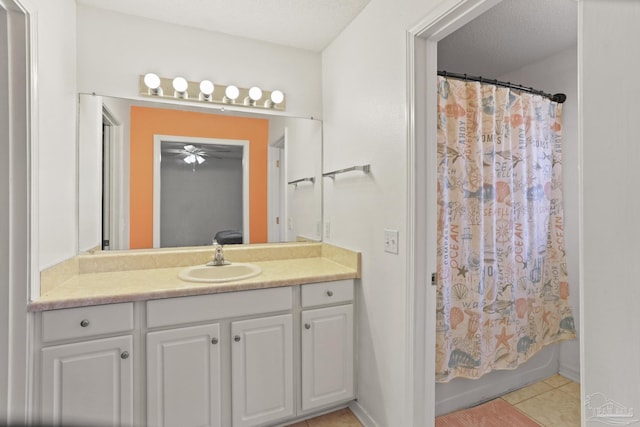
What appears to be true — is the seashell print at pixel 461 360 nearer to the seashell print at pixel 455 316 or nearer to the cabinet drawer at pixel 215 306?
the seashell print at pixel 455 316

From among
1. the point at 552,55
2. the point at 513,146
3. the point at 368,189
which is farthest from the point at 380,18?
the point at 552,55

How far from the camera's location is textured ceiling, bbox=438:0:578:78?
1.78 m

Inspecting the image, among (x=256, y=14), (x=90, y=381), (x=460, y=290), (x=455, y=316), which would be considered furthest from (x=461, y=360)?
(x=256, y=14)

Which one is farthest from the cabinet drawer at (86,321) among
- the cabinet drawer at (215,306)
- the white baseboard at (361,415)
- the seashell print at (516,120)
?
the seashell print at (516,120)

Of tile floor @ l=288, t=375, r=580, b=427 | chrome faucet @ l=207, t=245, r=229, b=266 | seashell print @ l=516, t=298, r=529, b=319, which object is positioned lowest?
tile floor @ l=288, t=375, r=580, b=427

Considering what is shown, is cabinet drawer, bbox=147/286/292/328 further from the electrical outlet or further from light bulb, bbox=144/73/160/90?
light bulb, bbox=144/73/160/90

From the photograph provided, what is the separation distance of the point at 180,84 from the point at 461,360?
235cm

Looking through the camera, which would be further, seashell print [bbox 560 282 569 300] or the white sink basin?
seashell print [bbox 560 282 569 300]

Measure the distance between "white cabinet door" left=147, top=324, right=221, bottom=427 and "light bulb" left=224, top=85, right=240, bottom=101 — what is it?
4.64 ft

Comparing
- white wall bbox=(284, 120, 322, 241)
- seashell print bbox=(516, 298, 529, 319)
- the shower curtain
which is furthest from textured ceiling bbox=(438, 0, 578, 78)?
seashell print bbox=(516, 298, 529, 319)

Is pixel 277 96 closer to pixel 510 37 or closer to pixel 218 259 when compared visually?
pixel 218 259

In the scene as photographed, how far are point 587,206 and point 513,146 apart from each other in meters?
1.47

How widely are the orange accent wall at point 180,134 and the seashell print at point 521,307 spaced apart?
1730mm

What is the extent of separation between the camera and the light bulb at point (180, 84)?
76.7 inches
